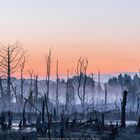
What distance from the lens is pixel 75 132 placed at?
24.3 m

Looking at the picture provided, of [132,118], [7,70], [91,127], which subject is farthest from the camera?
[7,70]

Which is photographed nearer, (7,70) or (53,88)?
(7,70)

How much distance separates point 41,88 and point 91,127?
173 meters

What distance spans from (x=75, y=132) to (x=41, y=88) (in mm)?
176116

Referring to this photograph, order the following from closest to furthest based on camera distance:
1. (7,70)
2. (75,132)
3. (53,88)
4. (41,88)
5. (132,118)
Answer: (75,132), (132,118), (7,70), (53,88), (41,88)

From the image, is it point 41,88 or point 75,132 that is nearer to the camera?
point 75,132

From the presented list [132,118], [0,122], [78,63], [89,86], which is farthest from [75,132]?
[89,86]

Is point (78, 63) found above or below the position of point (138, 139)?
above

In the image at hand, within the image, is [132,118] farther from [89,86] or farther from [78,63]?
[89,86]

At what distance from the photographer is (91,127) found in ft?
88.7

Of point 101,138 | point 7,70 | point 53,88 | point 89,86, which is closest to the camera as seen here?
point 101,138

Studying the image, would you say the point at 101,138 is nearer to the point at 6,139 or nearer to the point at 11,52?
the point at 6,139

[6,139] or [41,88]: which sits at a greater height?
[41,88]

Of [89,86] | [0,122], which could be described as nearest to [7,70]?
[0,122]
